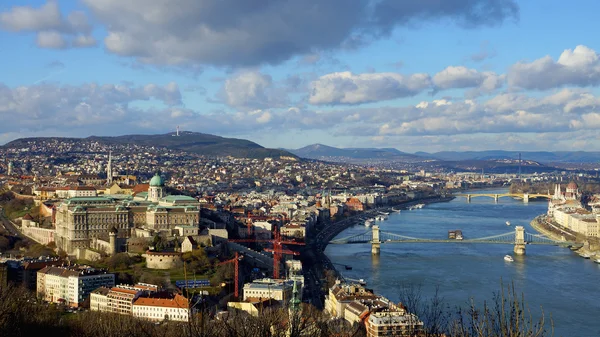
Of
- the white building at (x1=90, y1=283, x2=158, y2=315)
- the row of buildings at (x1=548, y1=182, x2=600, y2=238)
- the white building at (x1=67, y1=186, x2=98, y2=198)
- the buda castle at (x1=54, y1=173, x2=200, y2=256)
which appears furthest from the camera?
the row of buildings at (x1=548, y1=182, x2=600, y2=238)

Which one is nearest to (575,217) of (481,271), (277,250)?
(481,271)

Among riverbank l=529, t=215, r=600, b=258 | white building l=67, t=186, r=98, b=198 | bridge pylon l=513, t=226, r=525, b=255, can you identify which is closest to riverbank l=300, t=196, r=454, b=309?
bridge pylon l=513, t=226, r=525, b=255

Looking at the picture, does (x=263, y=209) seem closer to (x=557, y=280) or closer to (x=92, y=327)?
(x=557, y=280)

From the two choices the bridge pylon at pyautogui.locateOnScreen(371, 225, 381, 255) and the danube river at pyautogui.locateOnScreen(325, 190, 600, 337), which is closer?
the danube river at pyautogui.locateOnScreen(325, 190, 600, 337)

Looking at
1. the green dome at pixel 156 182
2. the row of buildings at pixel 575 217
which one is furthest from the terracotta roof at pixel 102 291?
the row of buildings at pixel 575 217

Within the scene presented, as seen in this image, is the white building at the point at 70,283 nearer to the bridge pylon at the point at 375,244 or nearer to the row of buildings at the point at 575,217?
the bridge pylon at the point at 375,244

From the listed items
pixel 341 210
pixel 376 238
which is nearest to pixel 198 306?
pixel 376 238

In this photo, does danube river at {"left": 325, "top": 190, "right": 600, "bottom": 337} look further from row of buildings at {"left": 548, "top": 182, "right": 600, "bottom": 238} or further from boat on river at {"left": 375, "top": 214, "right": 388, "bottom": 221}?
boat on river at {"left": 375, "top": 214, "right": 388, "bottom": 221}
